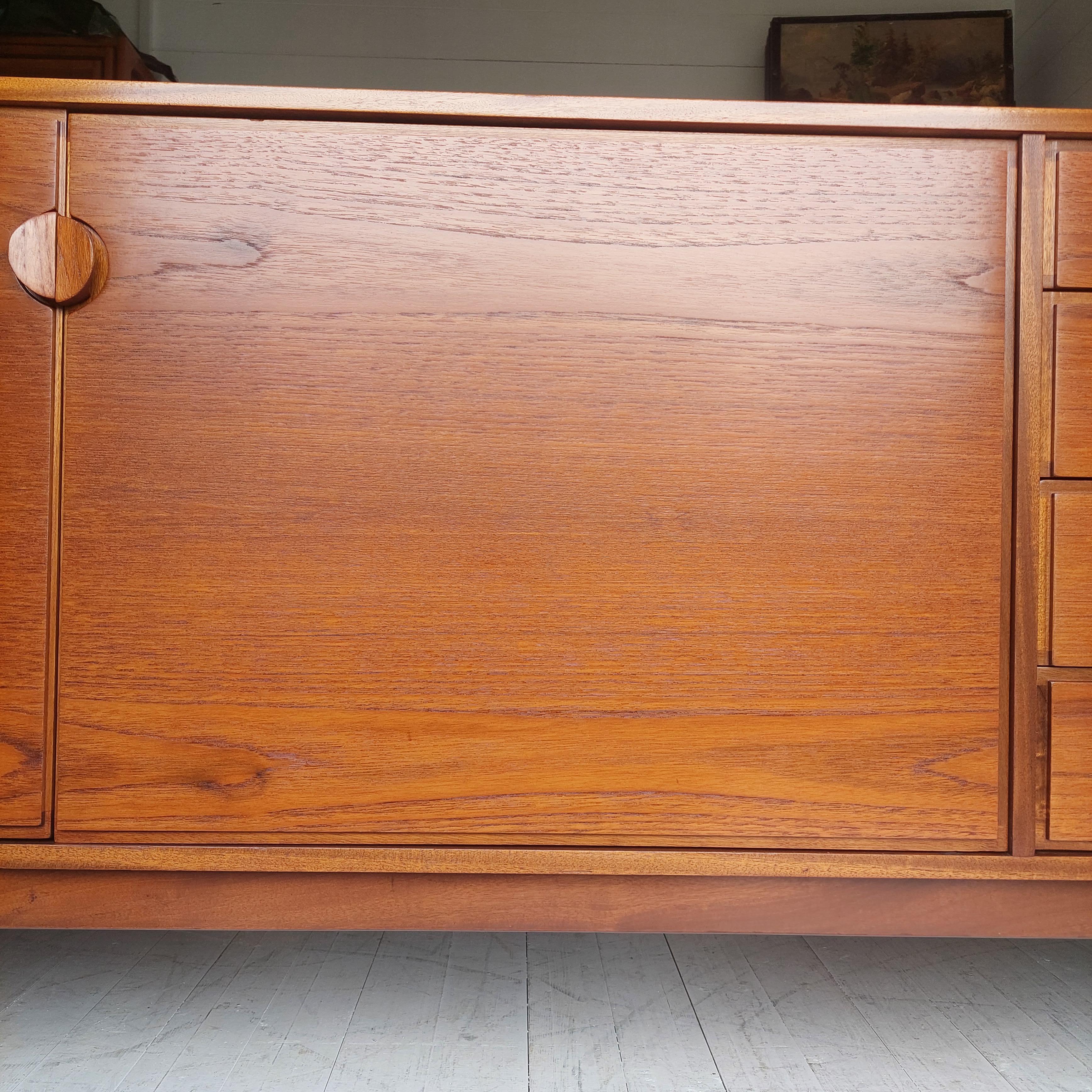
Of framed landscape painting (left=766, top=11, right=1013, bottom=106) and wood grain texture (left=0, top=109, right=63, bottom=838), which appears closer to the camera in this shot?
wood grain texture (left=0, top=109, right=63, bottom=838)

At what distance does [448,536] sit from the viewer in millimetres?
572

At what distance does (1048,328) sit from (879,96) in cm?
83

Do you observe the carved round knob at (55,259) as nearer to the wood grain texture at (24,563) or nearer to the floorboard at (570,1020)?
the wood grain texture at (24,563)

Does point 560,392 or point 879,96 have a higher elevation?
point 879,96

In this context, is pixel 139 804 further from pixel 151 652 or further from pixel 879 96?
pixel 879 96

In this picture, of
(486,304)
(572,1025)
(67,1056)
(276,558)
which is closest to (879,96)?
(486,304)

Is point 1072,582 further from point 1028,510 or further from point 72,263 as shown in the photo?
point 72,263

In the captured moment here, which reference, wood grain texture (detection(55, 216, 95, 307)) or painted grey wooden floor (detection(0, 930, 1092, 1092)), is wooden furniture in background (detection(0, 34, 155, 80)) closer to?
wood grain texture (detection(55, 216, 95, 307))

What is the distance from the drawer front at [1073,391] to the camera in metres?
0.58

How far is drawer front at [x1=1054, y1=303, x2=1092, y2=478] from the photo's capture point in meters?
0.58

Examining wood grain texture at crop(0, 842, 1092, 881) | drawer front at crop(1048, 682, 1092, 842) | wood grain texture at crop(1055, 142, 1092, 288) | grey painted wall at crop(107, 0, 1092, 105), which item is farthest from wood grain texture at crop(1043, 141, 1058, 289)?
grey painted wall at crop(107, 0, 1092, 105)

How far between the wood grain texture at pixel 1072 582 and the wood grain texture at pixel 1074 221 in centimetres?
15

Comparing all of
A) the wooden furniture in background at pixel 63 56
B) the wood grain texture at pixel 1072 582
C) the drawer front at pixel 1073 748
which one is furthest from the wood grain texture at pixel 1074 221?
the wooden furniture in background at pixel 63 56

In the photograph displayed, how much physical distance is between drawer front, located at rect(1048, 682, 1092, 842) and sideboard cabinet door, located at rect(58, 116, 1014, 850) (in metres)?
0.04
